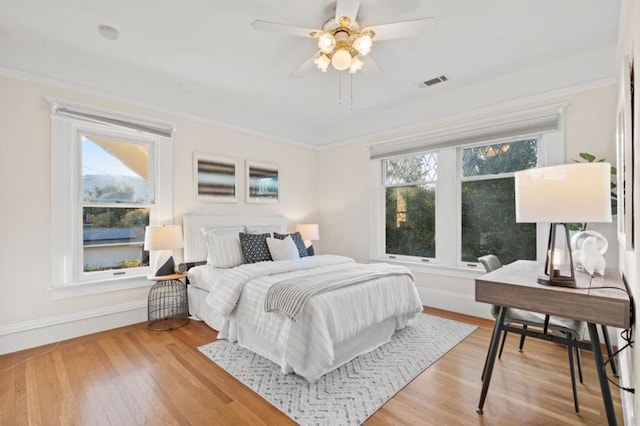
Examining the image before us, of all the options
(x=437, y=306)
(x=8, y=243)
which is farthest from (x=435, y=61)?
(x=8, y=243)

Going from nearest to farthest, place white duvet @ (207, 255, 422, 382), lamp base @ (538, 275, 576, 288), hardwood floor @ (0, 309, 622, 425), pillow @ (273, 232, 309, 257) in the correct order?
lamp base @ (538, 275, 576, 288)
hardwood floor @ (0, 309, 622, 425)
white duvet @ (207, 255, 422, 382)
pillow @ (273, 232, 309, 257)

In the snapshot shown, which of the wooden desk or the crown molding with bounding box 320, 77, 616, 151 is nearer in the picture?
the wooden desk

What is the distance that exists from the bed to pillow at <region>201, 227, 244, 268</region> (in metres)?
0.01

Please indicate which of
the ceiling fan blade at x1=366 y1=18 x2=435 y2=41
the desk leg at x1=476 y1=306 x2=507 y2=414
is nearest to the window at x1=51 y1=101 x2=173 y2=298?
the ceiling fan blade at x1=366 y1=18 x2=435 y2=41

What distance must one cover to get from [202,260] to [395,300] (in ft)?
7.96

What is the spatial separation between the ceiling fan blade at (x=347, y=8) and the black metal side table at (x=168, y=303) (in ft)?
9.80

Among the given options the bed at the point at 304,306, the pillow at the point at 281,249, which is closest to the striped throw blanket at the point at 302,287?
the bed at the point at 304,306

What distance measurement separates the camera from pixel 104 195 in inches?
130

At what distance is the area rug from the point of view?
1906 mm

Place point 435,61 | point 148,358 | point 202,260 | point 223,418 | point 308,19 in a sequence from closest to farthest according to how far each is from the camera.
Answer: point 223,418 → point 308,19 → point 148,358 → point 435,61 → point 202,260

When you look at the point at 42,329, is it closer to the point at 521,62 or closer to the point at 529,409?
the point at 529,409

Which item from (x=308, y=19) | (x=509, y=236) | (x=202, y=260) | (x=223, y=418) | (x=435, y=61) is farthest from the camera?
(x=202, y=260)

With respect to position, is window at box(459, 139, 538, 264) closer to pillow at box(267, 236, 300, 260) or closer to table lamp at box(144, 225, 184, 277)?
pillow at box(267, 236, 300, 260)

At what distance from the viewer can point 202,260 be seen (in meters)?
3.85
